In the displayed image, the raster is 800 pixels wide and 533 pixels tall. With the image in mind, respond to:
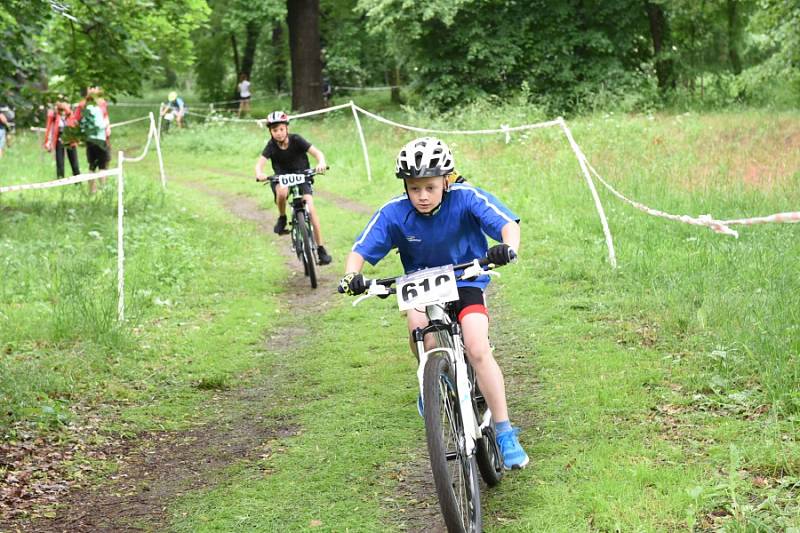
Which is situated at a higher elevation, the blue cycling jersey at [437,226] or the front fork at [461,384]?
the blue cycling jersey at [437,226]

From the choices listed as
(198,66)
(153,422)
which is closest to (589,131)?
(153,422)

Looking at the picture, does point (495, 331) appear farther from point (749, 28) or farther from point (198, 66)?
point (198, 66)

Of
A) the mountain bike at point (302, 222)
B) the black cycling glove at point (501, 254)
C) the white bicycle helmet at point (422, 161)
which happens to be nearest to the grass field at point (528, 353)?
the mountain bike at point (302, 222)

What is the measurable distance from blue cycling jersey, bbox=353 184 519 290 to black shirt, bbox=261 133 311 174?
261 inches

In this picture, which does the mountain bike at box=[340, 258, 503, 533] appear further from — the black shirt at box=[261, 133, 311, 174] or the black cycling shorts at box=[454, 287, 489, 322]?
the black shirt at box=[261, 133, 311, 174]

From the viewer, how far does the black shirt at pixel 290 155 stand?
1191cm

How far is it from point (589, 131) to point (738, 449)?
14.2 m

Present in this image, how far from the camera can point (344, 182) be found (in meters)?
19.8

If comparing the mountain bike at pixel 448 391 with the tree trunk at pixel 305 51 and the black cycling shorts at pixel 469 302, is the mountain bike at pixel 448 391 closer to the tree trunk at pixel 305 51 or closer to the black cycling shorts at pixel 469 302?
the black cycling shorts at pixel 469 302

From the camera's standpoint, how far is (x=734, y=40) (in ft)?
95.5

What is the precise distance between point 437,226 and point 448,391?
111 cm

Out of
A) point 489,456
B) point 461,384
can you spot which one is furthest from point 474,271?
point 489,456

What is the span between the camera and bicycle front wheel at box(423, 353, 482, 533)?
13.7 ft

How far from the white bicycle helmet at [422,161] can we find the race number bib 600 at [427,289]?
0.62 metres
